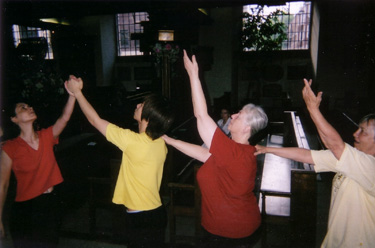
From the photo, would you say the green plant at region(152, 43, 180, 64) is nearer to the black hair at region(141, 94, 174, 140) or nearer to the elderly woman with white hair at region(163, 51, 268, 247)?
the black hair at region(141, 94, 174, 140)

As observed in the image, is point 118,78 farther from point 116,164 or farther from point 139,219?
point 139,219

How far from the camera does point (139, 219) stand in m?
2.11


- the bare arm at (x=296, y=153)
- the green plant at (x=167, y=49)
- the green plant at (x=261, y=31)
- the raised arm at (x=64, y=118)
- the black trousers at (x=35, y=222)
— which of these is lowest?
the black trousers at (x=35, y=222)

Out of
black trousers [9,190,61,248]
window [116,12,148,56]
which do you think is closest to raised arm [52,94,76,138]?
black trousers [9,190,61,248]

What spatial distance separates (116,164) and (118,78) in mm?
12407

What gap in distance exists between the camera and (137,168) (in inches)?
81.4

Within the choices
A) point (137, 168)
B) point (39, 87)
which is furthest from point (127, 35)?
point (137, 168)

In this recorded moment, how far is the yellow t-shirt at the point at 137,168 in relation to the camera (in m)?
2.03

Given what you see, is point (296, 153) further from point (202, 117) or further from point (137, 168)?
point (137, 168)

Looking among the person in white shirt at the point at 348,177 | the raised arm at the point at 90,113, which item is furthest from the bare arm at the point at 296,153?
the raised arm at the point at 90,113

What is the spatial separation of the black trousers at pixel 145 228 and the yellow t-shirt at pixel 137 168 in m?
0.06

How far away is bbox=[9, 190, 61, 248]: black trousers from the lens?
241 cm

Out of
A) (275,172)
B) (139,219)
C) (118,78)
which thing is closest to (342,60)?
(275,172)

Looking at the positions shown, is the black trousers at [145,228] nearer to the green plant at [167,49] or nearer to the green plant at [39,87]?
the green plant at [39,87]
